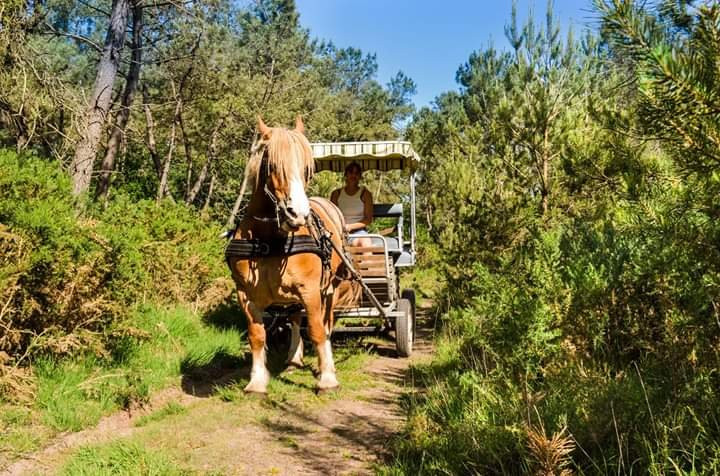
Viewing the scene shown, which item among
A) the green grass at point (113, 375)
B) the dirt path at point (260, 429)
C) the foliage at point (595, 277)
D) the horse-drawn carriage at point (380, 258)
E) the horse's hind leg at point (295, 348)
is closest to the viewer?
the foliage at point (595, 277)

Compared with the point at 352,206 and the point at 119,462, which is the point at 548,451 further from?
the point at 352,206

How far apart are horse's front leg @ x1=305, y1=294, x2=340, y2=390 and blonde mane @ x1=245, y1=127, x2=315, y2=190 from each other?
1124 mm

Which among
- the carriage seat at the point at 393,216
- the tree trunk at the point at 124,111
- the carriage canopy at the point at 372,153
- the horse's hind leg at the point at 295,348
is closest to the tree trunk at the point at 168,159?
the tree trunk at the point at 124,111

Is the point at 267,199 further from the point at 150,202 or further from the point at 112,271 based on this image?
the point at 150,202

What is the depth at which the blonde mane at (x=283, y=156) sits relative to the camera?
14.3 ft

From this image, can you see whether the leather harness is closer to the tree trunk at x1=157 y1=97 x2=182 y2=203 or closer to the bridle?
the bridle

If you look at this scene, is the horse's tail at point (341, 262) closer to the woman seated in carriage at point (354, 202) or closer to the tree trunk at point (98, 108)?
the woman seated in carriage at point (354, 202)

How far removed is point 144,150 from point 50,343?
499 inches

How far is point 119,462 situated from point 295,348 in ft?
9.61

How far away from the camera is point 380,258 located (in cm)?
664

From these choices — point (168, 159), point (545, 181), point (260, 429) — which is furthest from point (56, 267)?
point (168, 159)

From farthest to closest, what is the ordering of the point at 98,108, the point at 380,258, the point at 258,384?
1. the point at 98,108
2. the point at 380,258
3. the point at 258,384

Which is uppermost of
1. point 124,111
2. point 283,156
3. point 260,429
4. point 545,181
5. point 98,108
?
point 124,111

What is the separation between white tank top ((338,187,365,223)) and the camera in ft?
24.7
